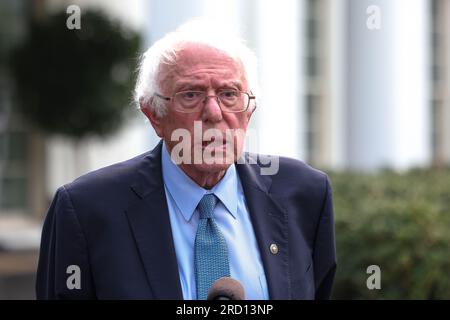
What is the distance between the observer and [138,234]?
7.79 ft

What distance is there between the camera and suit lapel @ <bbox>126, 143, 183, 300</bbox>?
2311 millimetres

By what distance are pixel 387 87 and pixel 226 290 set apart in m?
11.4

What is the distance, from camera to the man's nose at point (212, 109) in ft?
7.69

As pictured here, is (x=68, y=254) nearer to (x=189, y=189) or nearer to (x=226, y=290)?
(x=189, y=189)

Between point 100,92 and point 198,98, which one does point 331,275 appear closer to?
Result: point 198,98

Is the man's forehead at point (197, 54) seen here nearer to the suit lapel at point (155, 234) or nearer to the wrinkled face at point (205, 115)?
the wrinkled face at point (205, 115)

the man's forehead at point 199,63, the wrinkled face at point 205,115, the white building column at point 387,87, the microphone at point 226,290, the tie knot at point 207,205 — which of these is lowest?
the microphone at point 226,290

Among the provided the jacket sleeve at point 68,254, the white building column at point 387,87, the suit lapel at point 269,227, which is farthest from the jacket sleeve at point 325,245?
the white building column at point 387,87

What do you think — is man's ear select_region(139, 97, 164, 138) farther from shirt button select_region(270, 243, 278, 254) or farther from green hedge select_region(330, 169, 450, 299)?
green hedge select_region(330, 169, 450, 299)

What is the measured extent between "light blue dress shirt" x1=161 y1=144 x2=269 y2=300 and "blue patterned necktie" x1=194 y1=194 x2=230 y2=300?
0.07ft

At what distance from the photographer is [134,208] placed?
7.95 ft

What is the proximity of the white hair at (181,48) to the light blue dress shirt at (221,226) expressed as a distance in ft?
0.67

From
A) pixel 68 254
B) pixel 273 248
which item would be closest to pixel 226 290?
pixel 273 248

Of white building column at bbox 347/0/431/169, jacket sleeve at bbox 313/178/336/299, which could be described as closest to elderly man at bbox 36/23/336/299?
jacket sleeve at bbox 313/178/336/299
